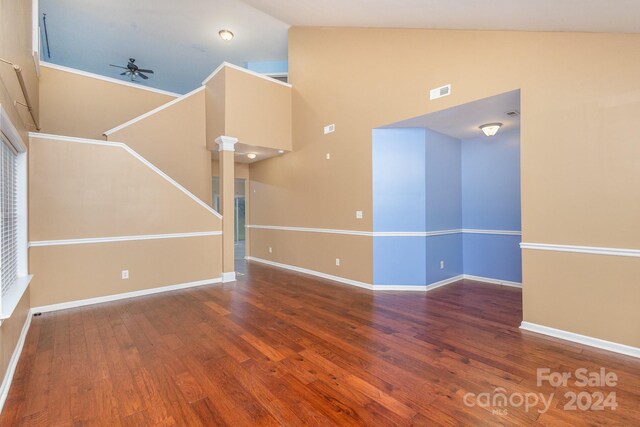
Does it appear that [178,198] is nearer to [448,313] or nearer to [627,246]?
[448,313]

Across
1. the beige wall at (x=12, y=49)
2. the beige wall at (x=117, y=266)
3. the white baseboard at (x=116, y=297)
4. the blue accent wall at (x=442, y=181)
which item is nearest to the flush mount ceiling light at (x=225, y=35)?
the beige wall at (x=12, y=49)

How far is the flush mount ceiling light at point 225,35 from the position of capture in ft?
21.5

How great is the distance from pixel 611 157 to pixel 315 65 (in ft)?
15.6

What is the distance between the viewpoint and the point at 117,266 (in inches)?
169

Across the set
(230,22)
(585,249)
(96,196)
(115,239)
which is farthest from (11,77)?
(585,249)

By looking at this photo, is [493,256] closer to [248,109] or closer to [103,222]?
[248,109]

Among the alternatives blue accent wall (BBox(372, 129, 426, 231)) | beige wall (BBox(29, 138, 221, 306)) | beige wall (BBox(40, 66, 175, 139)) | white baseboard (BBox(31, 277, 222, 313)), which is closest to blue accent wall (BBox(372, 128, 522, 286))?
blue accent wall (BBox(372, 129, 426, 231))

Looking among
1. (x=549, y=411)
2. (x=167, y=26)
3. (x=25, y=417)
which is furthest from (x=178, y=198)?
(x=549, y=411)

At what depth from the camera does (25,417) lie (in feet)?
6.03

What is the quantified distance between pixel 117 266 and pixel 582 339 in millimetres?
5725

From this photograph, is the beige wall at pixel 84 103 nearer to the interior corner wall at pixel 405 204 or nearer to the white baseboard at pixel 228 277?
the white baseboard at pixel 228 277

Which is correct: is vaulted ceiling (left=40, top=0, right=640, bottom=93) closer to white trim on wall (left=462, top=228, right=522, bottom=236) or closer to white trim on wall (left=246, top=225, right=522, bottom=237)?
white trim on wall (left=246, top=225, right=522, bottom=237)

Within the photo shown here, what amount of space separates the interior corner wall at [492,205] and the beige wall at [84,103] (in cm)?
733

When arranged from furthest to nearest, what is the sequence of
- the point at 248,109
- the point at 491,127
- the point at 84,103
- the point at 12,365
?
1. the point at 84,103
2. the point at 248,109
3. the point at 491,127
4. the point at 12,365
